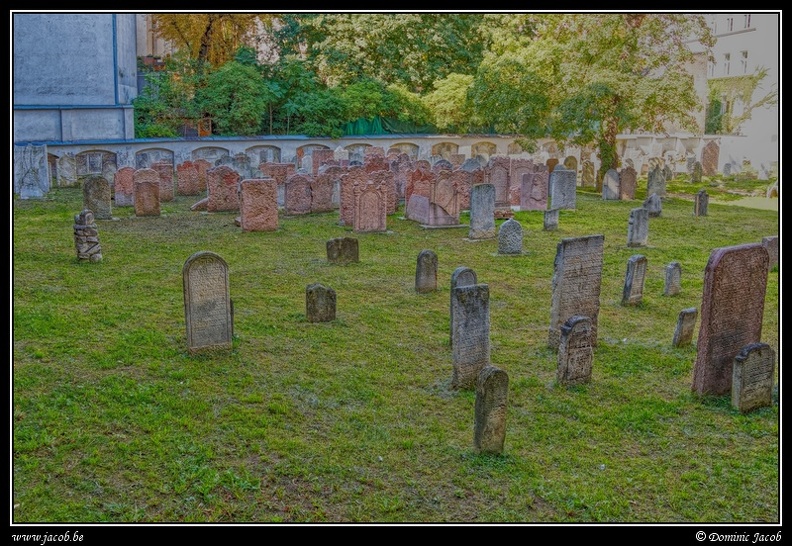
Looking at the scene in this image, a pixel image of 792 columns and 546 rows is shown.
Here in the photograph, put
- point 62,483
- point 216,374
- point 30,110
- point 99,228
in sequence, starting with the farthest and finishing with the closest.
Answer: point 30,110
point 99,228
point 216,374
point 62,483

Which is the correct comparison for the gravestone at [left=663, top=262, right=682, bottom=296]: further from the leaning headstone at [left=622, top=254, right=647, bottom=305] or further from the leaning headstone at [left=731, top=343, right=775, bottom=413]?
the leaning headstone at [left=731, top=343, right=775, bottom=413]

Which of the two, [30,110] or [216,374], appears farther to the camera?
[30,110]

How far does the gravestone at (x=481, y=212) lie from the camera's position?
16.4m

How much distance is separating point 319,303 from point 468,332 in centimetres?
279

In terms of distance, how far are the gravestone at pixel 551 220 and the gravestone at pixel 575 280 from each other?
883 cm

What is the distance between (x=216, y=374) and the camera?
8.16 m

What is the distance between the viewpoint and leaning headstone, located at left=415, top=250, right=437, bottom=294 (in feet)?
38.5

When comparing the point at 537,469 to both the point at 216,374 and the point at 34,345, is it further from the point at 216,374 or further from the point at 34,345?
the point at 34,345

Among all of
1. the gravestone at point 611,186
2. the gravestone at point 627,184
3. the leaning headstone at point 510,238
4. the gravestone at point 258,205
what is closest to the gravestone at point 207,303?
the leaning headstone at point 510,238

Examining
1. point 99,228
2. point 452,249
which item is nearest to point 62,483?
point 452,249

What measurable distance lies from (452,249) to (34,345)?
8637 mm

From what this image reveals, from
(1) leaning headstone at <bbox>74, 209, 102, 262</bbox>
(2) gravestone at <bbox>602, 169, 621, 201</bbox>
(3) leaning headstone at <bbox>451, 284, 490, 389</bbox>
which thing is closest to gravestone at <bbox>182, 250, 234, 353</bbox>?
(3) leaning headstone at <bbox>451, 284, 490, 389</bbox>

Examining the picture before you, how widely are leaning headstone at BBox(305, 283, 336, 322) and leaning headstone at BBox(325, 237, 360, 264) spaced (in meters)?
3.64

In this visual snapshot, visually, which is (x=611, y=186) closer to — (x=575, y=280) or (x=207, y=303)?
(x=575, y=280)
